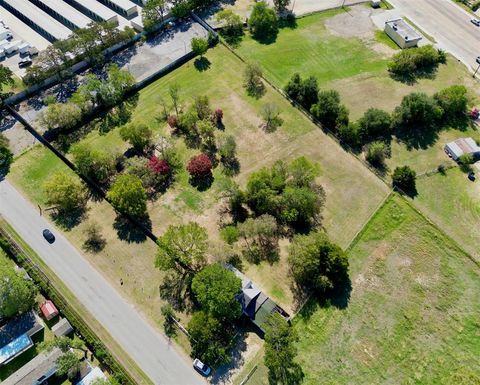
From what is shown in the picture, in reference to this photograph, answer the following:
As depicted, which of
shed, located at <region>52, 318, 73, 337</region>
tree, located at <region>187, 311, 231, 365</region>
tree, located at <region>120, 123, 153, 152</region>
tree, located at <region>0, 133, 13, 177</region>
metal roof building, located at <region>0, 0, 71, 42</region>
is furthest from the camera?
metal roof building, located at <region>0, 0, 71, 42</region>

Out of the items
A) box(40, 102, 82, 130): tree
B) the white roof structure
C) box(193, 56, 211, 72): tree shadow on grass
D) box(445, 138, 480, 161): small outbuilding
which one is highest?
the white roof structure

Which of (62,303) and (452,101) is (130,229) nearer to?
(62,303)

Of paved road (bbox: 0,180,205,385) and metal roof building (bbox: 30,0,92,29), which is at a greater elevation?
metal roof building (bbox: 30,0,92,29)

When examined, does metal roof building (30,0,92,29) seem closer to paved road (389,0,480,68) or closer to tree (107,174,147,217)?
tree (107,174,147,217)

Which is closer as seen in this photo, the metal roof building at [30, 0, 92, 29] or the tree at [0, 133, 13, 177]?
the tree at [0, 133, 13, 177]

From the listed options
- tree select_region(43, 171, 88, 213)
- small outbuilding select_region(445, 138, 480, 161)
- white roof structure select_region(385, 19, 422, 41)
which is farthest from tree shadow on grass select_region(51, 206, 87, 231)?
white roof structure select_region(385, 19, 422, 41)

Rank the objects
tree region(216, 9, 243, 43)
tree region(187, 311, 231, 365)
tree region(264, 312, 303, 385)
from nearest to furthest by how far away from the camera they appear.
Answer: tree region(264, 312, 303, 385) < tree region(187, 311, 231, 365) < tree region(216, 9, 243, 43)

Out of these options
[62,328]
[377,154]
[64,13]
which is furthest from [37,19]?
[377,154]

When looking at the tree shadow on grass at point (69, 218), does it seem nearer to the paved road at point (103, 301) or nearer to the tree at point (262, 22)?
the paved road at point (103, 301)

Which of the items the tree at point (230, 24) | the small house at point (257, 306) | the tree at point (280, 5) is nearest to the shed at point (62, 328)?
the small house at point (257, 306)
